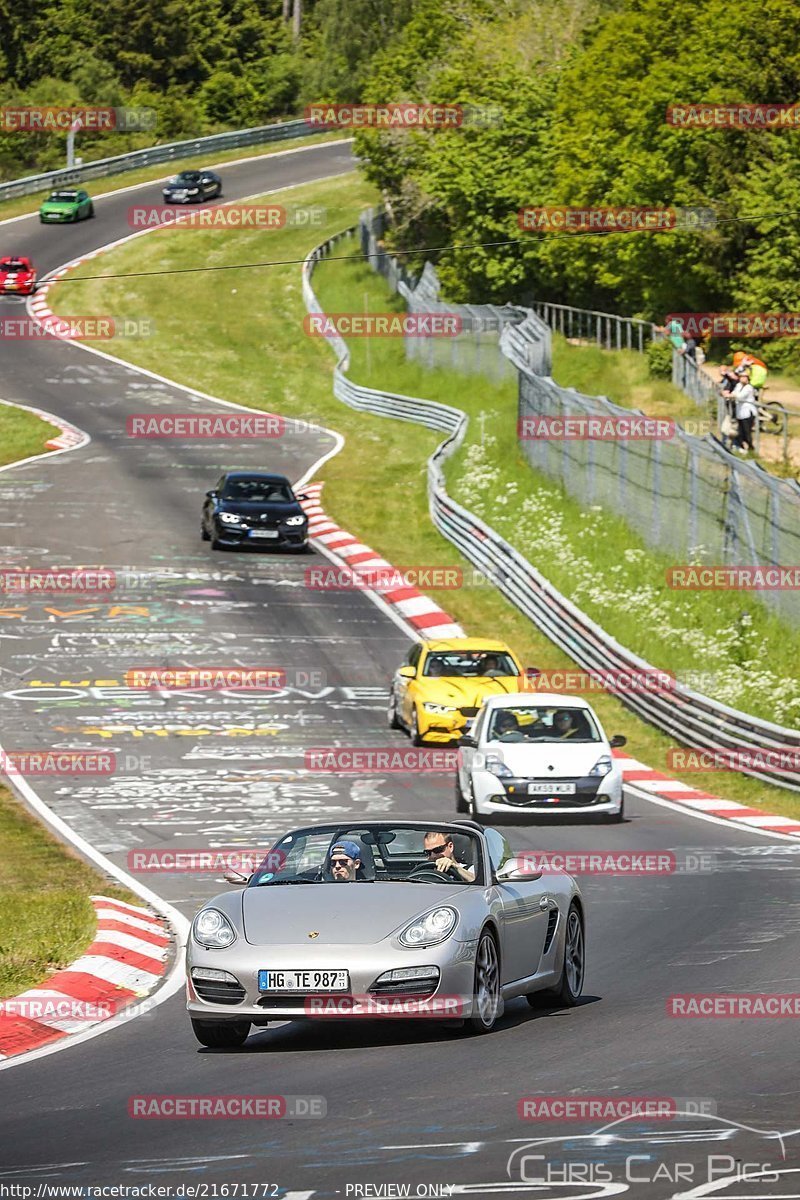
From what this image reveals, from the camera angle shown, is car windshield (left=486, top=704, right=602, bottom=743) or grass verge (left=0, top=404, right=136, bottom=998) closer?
grass verge (left=0, top=404, right=136, bottom=998)

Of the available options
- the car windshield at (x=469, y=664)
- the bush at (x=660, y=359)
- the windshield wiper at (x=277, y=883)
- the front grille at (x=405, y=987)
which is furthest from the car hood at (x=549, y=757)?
the bush at (x=660, y=359)

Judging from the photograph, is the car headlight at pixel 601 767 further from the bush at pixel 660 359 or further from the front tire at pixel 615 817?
the bush at pixel 660 359

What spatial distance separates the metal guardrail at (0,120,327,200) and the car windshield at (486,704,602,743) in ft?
230

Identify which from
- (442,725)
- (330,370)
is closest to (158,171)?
(330,370)

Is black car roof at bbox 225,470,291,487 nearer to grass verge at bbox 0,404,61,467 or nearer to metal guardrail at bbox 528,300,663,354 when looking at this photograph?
grass verge at bbox 0,404,61,467

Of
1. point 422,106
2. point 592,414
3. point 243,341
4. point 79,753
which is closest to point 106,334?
point 243,341

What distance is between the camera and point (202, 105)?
367 feet

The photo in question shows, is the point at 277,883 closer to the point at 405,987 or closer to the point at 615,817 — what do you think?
the point at 405,987

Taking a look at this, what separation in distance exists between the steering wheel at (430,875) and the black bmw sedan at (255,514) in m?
29.0

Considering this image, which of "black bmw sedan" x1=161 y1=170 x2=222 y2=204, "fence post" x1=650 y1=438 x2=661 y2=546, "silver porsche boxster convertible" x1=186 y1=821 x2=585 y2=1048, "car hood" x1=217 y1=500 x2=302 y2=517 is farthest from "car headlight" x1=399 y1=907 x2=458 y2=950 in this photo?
"black bmw sedan" x1=161 y1=170 x2=222 y2=204

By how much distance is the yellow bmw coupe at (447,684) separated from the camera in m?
26.8

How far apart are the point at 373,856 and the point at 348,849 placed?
10.3 inches

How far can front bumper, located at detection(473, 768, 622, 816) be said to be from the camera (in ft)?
72.0

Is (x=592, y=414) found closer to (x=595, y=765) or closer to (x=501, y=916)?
(x=595, y=765)
